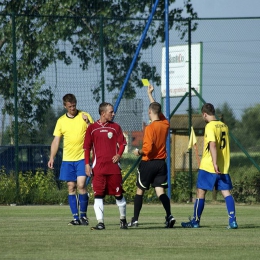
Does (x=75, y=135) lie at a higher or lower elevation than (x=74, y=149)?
higher

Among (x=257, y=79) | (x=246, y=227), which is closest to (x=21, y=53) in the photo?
(x=257, y=79)

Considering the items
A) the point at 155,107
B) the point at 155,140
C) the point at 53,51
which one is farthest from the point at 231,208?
the point at 53,51

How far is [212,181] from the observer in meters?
12.7

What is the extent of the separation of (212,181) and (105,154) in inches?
62.1

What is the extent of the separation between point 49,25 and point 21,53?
1.01 metres

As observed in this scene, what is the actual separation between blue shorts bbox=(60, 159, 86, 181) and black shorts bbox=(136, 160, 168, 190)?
0.89 m

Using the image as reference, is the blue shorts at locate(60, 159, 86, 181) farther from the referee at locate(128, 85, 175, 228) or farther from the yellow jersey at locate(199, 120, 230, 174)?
the yellow jersey at locate(199, 120, 230, 174)

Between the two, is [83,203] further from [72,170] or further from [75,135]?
[75,135]

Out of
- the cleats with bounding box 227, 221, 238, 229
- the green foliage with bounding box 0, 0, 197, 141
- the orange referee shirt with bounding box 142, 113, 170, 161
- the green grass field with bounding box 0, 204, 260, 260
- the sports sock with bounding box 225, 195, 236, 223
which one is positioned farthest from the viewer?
the green foliage with bounding box 0, 0, 197, 141

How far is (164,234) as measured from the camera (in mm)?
11469

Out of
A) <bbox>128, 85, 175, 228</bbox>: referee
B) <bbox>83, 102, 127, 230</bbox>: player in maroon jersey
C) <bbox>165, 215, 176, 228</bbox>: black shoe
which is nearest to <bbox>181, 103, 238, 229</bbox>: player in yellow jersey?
<bbox>165, 215, 176, 228</bbox>: black shoe

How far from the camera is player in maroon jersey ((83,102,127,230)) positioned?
40.3ft

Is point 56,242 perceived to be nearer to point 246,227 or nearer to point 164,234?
point 164,234

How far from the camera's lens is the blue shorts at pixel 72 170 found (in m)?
13.4
